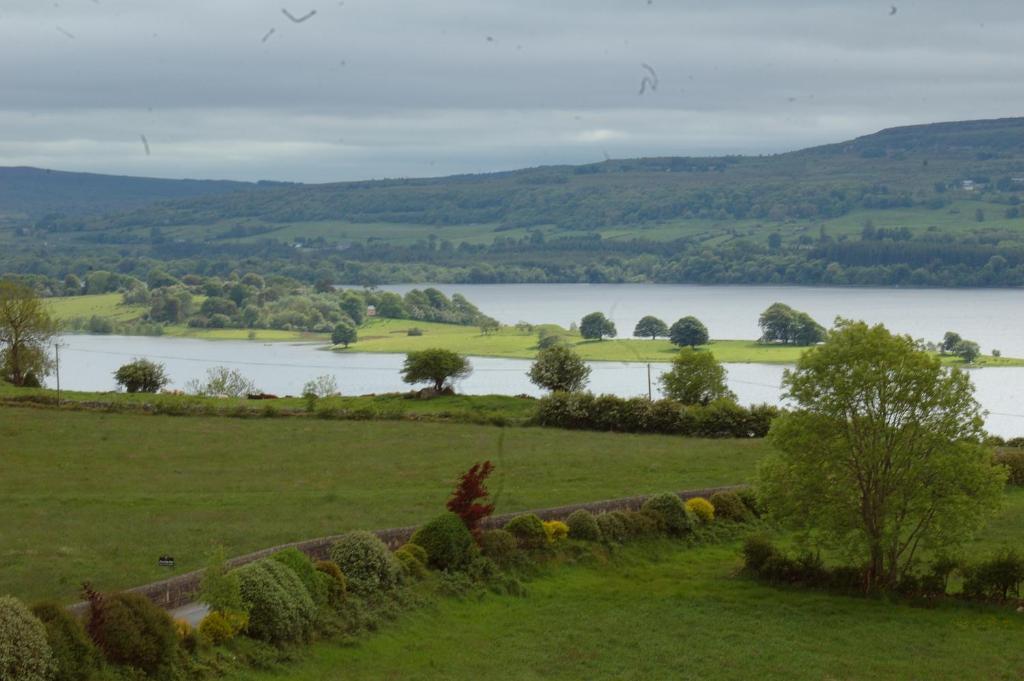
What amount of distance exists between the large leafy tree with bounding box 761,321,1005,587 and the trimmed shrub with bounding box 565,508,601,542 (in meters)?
4.54

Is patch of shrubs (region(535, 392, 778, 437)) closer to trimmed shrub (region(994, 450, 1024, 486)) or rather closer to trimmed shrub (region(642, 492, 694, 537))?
trimmed shrub (region(994, 450, 1024, 486))

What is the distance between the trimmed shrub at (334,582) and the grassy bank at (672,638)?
3.81 ft

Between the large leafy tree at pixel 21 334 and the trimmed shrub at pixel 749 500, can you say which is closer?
the trimmed shrub at pixel 749 500

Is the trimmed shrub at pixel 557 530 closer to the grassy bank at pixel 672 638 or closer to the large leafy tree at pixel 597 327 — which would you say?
the grassy bank at pixel 672 638

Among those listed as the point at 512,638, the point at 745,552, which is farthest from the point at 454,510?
the point at 745,552

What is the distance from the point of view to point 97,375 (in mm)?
105375

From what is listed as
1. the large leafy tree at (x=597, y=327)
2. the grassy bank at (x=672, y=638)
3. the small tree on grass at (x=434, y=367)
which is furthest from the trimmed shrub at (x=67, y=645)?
the large leafy tree at (x=597, y=327)

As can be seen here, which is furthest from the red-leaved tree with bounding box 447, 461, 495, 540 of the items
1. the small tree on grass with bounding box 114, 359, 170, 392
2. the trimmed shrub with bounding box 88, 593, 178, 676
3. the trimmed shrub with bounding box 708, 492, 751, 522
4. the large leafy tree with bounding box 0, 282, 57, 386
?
the large leafy tree with bounding box 0, 282, 57, 386

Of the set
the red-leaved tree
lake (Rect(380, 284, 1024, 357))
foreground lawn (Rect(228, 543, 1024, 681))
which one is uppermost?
lake (Rect(380, 284, 1024, 357))

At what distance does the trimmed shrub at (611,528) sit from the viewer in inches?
1287

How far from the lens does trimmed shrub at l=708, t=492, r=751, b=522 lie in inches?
1430

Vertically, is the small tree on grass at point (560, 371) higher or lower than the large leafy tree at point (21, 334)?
lower

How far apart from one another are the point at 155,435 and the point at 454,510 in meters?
22.1

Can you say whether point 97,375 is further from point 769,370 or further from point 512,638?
point 512,638
